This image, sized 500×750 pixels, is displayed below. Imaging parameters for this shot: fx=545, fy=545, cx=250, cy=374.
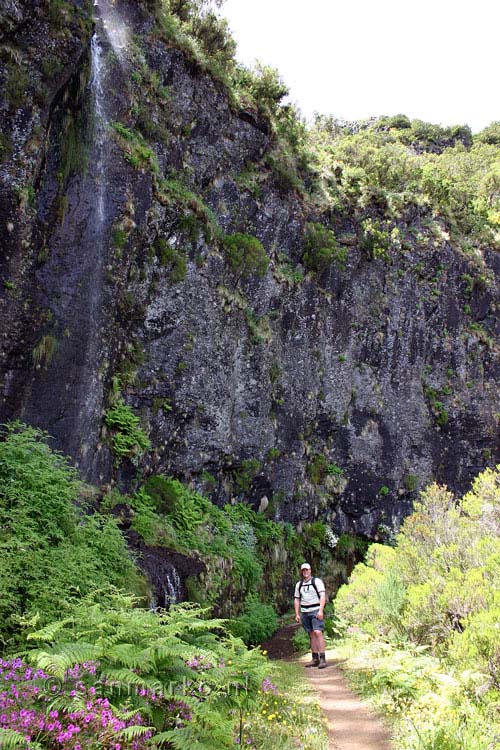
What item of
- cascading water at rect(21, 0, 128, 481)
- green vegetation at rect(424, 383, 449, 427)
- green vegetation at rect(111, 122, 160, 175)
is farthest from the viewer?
green vegetation at rect(424, 383, 449, 427)

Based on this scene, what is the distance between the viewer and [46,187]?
12.0 metres

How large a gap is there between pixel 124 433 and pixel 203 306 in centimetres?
476

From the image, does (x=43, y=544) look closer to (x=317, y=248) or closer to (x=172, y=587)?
(x=172, y=587)

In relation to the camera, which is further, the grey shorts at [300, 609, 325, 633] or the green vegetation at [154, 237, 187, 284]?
the green vegetation at [154, 237, 187, 284]

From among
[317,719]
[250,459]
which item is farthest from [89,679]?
[250,459]

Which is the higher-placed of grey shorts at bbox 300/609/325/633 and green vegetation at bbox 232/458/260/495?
green vegetation at bbox 232/458/260/495

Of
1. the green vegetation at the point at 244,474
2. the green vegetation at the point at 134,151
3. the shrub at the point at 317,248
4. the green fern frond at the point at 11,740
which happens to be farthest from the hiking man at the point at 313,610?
the shrub at the point at 317,248

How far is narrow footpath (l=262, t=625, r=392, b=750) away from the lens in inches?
216

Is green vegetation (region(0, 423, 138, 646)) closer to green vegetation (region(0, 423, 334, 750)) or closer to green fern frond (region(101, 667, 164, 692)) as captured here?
green vegetation (region(0, 423, 334, 750))

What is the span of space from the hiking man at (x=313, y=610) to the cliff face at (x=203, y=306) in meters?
5.48

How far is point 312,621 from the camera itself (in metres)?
9.12

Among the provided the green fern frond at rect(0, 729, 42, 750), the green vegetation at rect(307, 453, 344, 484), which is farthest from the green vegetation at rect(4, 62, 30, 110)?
the green vegetation at rect(307, 453, 344, 484)

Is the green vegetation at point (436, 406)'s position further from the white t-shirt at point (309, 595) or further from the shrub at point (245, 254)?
the white t-shirt at point (309, 595)

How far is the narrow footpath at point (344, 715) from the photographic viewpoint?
18.0 feet
